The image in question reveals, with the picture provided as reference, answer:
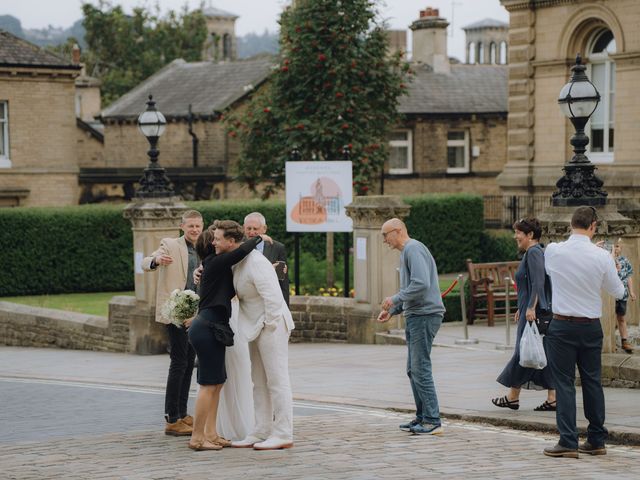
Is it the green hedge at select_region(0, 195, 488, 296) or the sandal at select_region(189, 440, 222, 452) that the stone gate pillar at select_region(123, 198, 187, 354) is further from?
the sandal at select_region(189, 440, 222, 452)

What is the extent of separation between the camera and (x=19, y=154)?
132 ft

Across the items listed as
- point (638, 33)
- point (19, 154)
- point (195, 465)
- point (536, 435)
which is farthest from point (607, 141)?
point (195, 465)

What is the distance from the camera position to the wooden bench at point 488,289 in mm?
22281

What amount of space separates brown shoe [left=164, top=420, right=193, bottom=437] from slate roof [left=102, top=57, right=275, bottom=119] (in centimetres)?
3600

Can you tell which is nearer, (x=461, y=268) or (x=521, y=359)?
(x=521, y=359)

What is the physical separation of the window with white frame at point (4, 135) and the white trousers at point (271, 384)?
3016 cm

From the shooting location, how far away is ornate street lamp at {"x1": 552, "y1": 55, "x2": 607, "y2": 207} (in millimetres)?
14266

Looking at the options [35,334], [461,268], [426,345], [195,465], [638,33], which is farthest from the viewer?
[461,268]

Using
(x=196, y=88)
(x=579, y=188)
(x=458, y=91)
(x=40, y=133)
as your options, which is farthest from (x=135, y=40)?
(x=579, y=188)

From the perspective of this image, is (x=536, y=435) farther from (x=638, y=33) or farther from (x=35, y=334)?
(x=638, y=33)

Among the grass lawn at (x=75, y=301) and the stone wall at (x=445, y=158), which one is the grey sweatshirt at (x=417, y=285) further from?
the stone wall at (x=445, y=158)

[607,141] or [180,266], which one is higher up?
[607,141]

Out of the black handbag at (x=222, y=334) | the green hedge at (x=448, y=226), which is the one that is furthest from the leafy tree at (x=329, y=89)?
the black handbag at (x=222, y=334)

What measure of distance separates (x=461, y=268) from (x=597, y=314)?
25745 mm
